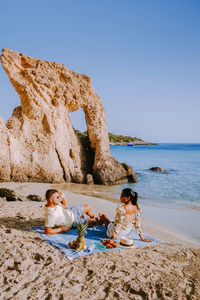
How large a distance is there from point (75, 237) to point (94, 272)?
1.39 m

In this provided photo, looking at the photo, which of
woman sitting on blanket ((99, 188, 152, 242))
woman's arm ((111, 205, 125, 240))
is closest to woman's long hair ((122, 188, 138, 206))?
woman sitting on blanket ((99, 188, 152, 242))

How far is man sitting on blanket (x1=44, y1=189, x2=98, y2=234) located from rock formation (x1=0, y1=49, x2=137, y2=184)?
303 inches

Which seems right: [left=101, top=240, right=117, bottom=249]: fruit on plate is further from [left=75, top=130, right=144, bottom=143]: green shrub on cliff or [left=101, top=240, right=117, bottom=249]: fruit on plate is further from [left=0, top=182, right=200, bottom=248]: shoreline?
[left=75, top=130, right=144, bottom=143]: green shrub on cliff

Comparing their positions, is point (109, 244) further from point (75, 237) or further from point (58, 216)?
point (58, 216)

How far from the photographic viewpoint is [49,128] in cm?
1384

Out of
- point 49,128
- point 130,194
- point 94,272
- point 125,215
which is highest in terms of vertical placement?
point 49,128

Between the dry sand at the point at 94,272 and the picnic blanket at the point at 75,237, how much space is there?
12 cm

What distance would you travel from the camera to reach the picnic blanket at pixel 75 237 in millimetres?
4343

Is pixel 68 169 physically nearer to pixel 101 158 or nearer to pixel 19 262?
pixel 101 158

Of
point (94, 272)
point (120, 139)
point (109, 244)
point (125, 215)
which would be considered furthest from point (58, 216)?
point (120, 139)

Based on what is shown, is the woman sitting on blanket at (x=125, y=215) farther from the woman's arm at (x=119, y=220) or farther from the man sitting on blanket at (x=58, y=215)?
the man sitting on blanket at (x=58, y=215)

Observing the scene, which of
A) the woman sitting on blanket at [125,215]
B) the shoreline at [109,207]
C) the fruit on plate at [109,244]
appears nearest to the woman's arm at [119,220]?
the woman sitting on blanket at [125,215]

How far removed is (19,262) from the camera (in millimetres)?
3814

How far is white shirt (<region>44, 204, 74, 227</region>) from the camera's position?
195 inches
